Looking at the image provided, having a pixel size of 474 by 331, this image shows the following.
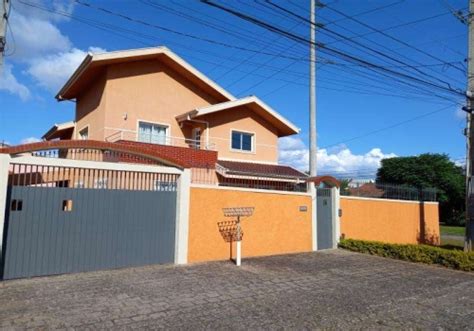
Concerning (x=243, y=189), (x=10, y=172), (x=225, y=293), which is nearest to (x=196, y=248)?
(x=243, y=189)

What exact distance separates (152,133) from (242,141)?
487 cm

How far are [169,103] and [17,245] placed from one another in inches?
482

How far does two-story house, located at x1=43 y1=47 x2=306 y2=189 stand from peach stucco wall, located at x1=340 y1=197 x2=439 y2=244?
275 centimetres

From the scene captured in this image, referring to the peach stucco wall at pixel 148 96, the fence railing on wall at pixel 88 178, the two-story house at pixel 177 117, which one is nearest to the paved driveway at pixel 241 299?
the fence railing on wall at pixel 88 178

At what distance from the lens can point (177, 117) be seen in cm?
1931

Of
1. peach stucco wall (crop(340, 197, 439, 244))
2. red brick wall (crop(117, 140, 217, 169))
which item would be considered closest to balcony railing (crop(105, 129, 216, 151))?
red brick wall (crop(117, 140, 217, 169))

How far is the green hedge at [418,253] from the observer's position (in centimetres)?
1107

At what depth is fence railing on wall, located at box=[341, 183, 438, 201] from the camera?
15773 millimetres

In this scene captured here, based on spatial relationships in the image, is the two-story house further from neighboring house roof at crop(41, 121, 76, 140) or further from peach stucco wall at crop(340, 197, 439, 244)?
peach stucco wall at crop(340, 197, 439, 244)

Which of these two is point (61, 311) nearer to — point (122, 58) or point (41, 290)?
point (41, 290)

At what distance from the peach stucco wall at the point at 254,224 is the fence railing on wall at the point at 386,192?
9.85 ft

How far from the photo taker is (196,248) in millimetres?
10625

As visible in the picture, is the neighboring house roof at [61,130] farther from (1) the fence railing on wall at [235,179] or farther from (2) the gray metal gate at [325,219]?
(2) the gray metal gate at [325,219]

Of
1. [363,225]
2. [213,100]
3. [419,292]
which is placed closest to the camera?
[419,292]
